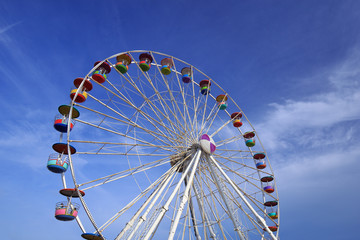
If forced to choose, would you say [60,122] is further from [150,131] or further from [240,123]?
[240,123]

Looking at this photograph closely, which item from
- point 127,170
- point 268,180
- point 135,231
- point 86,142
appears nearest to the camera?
point 135,231

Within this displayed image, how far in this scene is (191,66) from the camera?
56.4 feet

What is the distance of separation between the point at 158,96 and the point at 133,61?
2.35 metres

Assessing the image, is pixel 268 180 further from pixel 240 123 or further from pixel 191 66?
pixel 191 66

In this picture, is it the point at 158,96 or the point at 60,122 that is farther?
the point at 158,96

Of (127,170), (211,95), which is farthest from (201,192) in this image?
(211,95)

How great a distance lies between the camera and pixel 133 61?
48.6ft

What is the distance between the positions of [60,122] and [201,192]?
25.7 ft

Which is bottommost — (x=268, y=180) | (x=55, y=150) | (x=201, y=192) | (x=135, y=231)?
(x=135, y=231)

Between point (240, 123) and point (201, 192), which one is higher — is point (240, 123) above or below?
above

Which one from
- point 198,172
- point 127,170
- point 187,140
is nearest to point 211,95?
point 187,140

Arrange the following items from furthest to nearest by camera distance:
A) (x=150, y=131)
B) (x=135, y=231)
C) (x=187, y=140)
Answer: (x=187, y=140), (x=150, y=131), (x=135, y=231)

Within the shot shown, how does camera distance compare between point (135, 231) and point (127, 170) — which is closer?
point (135, 231)

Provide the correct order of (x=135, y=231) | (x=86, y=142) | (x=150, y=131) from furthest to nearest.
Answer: (x=150, y=131) → (x=86, y=142) → (x=135, y=231)
